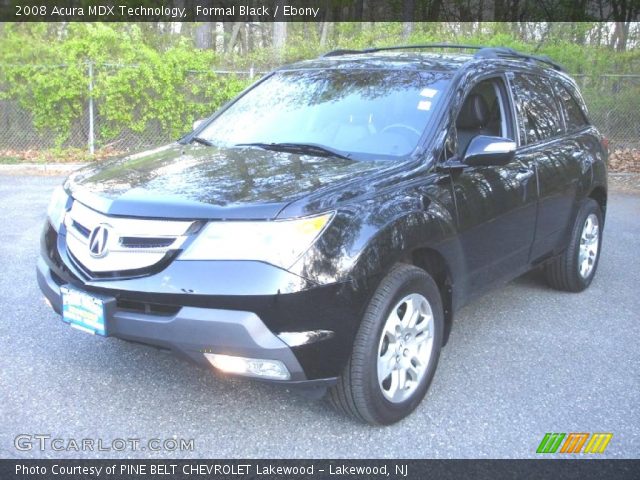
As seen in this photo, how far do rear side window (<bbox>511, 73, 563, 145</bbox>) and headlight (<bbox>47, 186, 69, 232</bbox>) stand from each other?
293 centimetres

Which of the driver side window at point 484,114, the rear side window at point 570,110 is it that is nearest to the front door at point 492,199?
the driver side window at point 484,114

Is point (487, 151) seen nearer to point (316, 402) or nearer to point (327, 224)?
point (327, 224)

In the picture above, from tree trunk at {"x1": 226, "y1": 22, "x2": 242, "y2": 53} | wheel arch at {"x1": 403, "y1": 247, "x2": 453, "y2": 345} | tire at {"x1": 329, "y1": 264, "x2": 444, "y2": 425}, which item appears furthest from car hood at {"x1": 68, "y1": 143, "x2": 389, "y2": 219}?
tree trunk at {"x1": 226, "y1": 22, "x2": 242, "y2": 53}

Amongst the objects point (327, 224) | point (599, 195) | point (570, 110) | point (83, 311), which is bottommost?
point (83, 311)

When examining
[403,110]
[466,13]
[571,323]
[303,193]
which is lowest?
[571,323]

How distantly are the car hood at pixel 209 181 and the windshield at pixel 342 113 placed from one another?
0.82 ft

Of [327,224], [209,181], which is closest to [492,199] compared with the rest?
[327,224]

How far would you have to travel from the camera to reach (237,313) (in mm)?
2840

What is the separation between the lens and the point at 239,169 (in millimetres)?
3551

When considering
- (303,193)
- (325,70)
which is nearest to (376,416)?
(303,193)

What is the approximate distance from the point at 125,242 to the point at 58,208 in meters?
0.79

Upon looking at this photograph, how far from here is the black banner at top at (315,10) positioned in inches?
560

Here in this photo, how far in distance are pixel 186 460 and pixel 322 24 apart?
2283 cm

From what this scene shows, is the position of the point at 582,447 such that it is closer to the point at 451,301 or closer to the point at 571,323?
the point at 451,301
